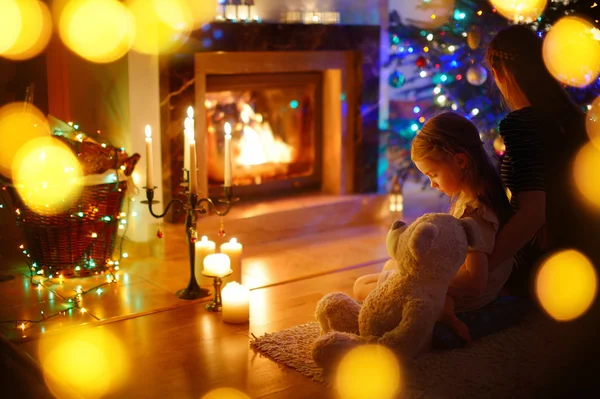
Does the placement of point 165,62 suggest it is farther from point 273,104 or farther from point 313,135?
point 313,135

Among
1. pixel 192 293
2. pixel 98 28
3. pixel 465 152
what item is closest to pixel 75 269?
pixel 192 293

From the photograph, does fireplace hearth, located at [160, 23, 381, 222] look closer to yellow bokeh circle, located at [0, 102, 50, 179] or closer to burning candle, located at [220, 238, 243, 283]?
yellow bokeh circle, located at [0, 102, 50, 179]

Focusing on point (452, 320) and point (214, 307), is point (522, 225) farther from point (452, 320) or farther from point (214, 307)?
point (214, 307)

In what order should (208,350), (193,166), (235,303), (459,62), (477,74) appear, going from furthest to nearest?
(459,62) → (477,74) → (193,166) → (235,303) → (208,350)

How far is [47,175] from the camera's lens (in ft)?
9.20

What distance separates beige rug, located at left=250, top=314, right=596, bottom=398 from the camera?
6.37 ft

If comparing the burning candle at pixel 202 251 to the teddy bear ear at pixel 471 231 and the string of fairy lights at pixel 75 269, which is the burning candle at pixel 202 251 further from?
the teddy bear ear at pixel 471 231

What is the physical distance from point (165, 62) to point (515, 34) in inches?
65.4

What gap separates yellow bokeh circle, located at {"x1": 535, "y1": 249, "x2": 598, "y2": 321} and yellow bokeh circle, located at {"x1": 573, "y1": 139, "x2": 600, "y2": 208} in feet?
0.59

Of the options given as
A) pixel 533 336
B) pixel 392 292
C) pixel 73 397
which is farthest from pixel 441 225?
pixel 73 397

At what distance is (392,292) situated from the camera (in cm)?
201

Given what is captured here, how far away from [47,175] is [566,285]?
1.89 metres

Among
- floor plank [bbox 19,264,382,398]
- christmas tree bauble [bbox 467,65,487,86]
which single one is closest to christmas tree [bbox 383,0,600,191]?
christmas tree bauble [bbox 467,65,487,86]

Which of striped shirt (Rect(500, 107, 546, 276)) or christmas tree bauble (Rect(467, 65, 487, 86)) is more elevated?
christmas tree bauble (Rect(467, 65, 487, 86))
